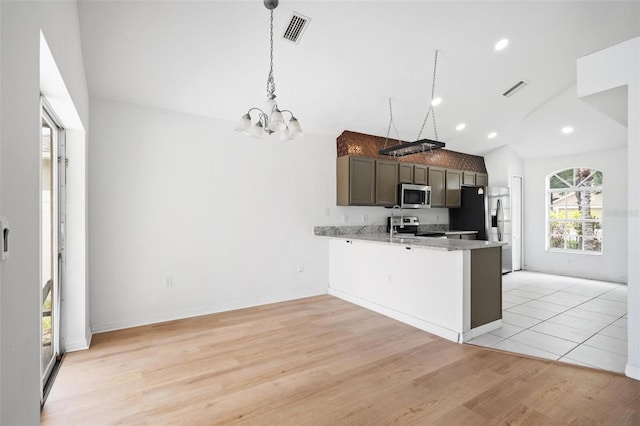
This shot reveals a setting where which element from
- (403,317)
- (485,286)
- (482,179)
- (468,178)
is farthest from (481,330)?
(482,179)

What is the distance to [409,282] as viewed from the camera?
3.81 meters

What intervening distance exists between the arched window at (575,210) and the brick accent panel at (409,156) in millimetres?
1536

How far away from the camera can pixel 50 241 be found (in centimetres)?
275

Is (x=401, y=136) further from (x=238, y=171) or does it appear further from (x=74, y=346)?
(x=74, y=346)

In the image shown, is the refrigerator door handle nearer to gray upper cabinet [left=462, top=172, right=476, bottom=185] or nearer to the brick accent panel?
gray upper cabinet [left=462, top=172, right=476, bottom=185]

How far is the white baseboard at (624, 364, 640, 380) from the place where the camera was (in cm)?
252

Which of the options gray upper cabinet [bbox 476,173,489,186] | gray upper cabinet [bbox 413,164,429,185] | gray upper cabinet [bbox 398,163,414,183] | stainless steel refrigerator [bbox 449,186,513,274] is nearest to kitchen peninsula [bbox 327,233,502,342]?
gray upper cabinet [bbox 398,163,414,183]

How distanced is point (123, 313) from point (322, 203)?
2.97 metres

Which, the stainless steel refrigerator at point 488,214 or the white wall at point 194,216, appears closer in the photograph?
the white wall at point 194,216

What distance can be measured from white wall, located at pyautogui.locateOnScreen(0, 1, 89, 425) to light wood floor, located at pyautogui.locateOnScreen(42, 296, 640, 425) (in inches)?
43.3

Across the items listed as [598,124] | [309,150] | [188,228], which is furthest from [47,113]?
[598,124]

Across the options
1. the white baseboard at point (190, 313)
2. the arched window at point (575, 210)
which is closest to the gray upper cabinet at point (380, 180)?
the white baseboard at point (190, 313)

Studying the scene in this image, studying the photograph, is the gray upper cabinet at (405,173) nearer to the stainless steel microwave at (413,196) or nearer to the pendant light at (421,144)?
the stainless steel microwave at (413,196)

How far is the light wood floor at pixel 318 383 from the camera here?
2.08m
